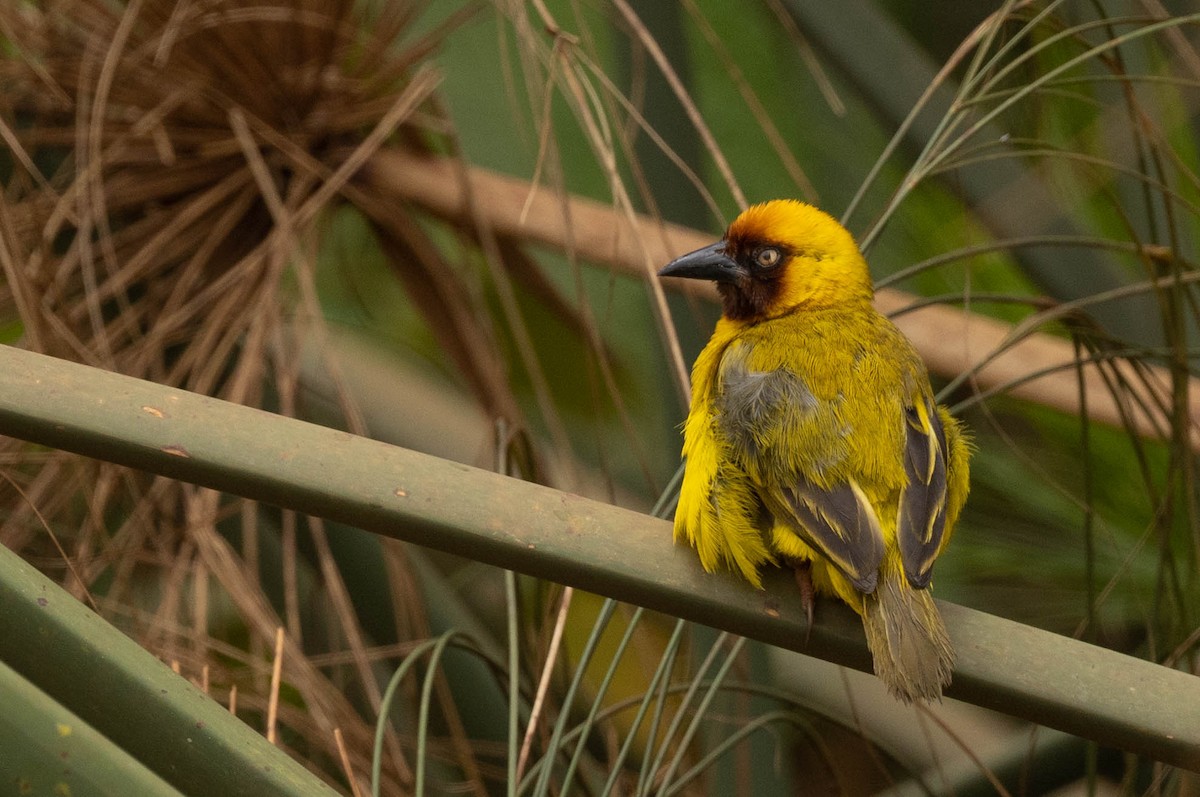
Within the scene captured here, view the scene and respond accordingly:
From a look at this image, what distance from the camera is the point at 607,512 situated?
117 centimetres

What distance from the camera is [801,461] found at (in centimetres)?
178

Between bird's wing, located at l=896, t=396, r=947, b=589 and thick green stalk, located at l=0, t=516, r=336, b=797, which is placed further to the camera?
bird's wing, located at l=896, t=396, r=947, b=589

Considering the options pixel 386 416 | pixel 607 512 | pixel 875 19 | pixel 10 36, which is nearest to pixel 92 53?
pixel 10 36

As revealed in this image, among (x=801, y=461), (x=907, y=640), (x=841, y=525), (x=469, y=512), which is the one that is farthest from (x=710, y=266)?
(x=469, y=512)

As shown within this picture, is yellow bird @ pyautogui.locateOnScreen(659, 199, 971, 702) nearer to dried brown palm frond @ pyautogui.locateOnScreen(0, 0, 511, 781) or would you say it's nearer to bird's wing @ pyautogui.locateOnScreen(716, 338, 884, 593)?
bird's wing @ pyautogui.locateOnScreen(716, 338, 884, 593)

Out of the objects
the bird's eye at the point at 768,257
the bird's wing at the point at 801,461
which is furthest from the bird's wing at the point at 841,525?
the bird's eye at the point at 768,257

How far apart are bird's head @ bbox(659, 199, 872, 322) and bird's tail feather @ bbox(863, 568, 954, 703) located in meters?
0.83

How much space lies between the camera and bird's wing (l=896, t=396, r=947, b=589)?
1679mm

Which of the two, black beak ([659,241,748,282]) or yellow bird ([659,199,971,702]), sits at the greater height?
black beak ([659,241,748,282])

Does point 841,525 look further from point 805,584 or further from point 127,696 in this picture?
point 127,696

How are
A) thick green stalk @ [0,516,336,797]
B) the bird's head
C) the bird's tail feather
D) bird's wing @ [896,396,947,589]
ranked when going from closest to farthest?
thick green stalk @ [0,516,336,797] < the bird's tail feather < bird's wing @ [896,396,947,589] < the bird's head

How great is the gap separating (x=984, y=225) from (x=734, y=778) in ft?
5.94

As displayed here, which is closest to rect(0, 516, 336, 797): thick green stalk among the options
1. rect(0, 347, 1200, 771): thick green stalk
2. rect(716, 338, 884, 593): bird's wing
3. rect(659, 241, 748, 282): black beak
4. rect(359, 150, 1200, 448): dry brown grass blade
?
rect(0, 347, 1200, 771): thick green stalk

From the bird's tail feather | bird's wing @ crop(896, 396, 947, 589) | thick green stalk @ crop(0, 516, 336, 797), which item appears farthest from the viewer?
bird's wing @ crop(896, 396, 947, 589)
